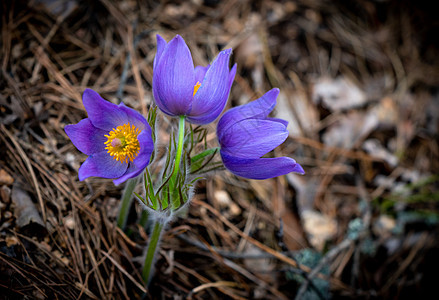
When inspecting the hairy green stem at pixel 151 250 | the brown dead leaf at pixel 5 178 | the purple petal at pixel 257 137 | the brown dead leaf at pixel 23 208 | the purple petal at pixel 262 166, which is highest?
the purple petal at pixel 257 137

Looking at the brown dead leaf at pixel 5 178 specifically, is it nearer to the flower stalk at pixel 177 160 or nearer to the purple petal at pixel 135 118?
the purple petal at pixel 135 118

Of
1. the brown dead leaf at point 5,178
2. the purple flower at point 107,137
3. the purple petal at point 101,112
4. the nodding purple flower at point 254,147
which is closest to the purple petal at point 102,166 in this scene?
the purple flower at point 107,137

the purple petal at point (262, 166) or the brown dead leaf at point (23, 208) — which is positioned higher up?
the purple petal at point (262, 166)

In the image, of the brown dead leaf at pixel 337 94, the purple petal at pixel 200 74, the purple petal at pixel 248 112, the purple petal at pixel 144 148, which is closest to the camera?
the purple petal at pixel 144 148

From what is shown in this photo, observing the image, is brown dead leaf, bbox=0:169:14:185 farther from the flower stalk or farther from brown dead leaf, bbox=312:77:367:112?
brown dead leaf, bbox=312:77:367:112

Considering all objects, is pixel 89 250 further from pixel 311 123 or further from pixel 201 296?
pixel 311 123

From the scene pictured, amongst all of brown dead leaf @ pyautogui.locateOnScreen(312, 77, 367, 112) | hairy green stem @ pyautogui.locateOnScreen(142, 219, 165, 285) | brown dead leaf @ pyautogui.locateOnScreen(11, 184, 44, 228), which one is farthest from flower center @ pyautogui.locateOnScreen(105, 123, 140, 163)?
brown dead leaf @ pyautogui.locateOnScreen(312, 77, 367, 112)

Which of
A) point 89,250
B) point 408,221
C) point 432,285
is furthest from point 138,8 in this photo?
point 432,285
